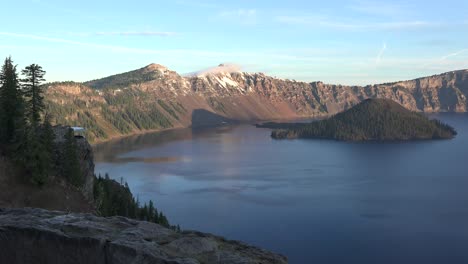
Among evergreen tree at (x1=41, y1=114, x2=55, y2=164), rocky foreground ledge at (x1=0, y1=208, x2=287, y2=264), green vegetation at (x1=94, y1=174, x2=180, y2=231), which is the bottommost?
green vegetation at (x1=94, y1=174, x2=180, y2=231)

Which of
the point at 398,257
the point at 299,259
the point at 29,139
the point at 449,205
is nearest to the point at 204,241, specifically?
the point at 29,139

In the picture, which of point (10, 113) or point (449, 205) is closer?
point (10, 113)

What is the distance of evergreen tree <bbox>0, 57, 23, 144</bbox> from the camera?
9031cm

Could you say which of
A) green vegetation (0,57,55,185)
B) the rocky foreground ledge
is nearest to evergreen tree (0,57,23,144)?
green vegetation (0,57,55,185)

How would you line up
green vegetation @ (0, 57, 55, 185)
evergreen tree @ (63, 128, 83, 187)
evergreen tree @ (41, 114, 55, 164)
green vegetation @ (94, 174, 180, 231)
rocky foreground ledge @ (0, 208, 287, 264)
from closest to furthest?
1. rocky foreground ledge @ (0, 208, 287, 264)
2. green vegetation @ (0, 57, 55, 185)
3. evergreen tree @ (41, 114, 55, 164)
4. evergreen tree @ (63, 128, 83, 187)
5. green vegetation @ (94, 174, 180, 231)

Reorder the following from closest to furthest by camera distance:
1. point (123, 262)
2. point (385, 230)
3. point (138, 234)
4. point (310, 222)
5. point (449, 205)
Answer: point (123, 262)
point (138, 234)
point (385, 230)
point (310, 222)
point (449, 205)

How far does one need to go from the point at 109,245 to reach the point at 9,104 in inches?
3103

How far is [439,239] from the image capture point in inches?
5512

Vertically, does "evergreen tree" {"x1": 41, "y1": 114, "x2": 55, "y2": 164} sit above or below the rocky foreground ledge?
above

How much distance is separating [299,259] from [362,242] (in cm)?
2461

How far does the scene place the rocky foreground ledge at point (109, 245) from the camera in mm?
Result: 24906

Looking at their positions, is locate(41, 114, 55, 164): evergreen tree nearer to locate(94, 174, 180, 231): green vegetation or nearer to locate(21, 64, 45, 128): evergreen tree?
locate(21, 64, 45, 128): evergreen tree

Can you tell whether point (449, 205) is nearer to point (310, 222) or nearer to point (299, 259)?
point (310, 222)

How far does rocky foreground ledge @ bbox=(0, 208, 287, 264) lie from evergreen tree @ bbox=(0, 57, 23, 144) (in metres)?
68.5
